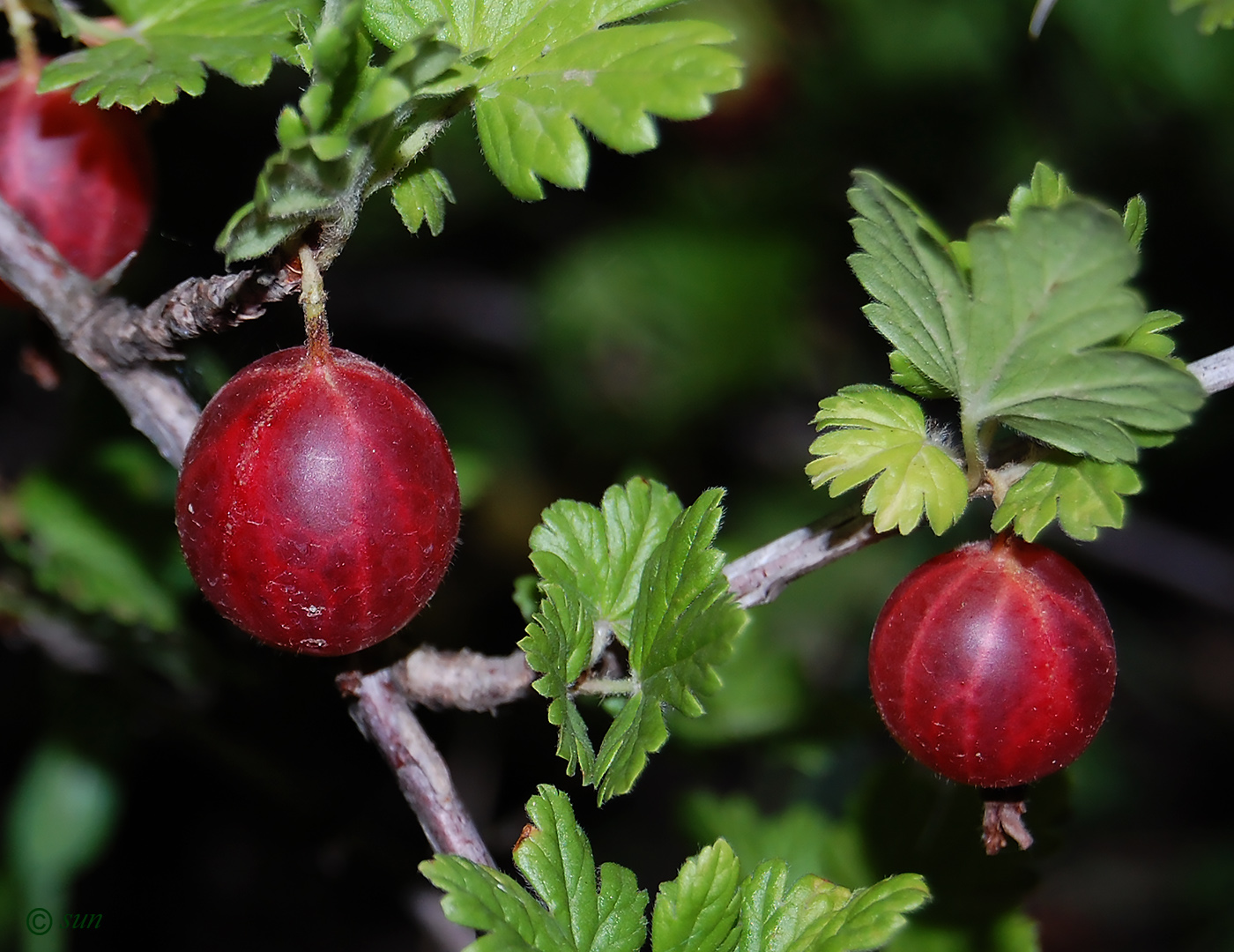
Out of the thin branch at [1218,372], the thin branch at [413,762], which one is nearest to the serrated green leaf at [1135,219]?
the thin branch at [1218,372]

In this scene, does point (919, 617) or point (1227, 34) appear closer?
point (919, 617)

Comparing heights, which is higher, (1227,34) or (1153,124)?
(1227,34)

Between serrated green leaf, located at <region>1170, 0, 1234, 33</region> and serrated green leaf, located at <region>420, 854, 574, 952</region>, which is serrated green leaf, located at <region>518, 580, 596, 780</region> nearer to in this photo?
serrated green leaf, located at <region>420, 854, 574, 952</region>

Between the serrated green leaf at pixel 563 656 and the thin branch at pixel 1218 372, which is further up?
the thin branch at pixel 1218 372

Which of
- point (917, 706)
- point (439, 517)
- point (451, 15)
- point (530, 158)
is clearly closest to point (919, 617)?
point (917, 706)

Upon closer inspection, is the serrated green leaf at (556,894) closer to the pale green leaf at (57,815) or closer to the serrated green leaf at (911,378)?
the serrated green leaf at (911,378)

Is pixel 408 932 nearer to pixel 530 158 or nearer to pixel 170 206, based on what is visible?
pixel 170 206

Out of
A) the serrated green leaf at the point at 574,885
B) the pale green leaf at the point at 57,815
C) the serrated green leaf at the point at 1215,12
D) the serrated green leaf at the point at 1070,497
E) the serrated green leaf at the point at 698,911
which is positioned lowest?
the pale green leaf at the point at 57,815

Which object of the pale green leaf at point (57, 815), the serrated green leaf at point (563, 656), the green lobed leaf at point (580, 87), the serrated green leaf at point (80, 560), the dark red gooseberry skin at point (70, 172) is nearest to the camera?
the green lobed leaf at point (580, 87)

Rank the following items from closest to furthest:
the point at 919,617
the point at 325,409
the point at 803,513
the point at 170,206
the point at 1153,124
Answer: the point at 325,409 → the point at 919,617 → the point at 170,206 → the point at 1153,124 → the point at 803,513
